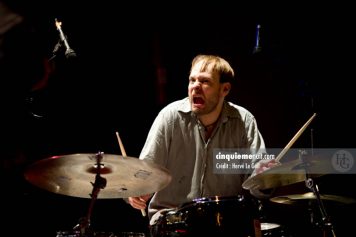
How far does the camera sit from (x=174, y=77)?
4.39m

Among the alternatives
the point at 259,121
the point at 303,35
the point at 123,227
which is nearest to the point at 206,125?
the point at 259,121

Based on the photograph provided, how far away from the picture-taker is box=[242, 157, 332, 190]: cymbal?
2746mm

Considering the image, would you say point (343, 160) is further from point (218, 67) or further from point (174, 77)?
point (174, 77)

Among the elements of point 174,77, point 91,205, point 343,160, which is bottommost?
point 91,205

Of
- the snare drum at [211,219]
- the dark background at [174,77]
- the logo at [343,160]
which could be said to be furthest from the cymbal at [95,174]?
the logo at [343,160]

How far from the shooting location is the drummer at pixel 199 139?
134 inches

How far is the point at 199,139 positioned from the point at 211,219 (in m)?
1.05

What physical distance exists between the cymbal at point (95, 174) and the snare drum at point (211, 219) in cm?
26

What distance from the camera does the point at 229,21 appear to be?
4.40 meters

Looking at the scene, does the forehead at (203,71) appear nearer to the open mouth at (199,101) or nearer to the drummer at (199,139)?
the drummer at (199,139)

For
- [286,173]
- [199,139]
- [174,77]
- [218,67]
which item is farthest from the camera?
[174,77]

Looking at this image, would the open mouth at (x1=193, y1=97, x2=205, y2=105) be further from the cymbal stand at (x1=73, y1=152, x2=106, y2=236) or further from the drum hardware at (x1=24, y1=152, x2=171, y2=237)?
the cymbal stand at (x1=73, y1=152, x2=106, y2=236)

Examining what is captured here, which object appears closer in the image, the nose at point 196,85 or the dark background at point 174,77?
the nose at point 196,85

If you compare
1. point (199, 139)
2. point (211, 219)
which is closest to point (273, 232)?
point (211, 219)
